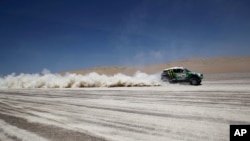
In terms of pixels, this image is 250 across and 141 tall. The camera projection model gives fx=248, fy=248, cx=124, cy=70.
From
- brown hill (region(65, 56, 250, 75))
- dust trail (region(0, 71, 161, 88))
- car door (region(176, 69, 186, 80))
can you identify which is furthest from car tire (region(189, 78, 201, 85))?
brown hill (region(65, 56, 250, 75))

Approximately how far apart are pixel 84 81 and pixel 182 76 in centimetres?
1486

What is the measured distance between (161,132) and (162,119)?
1659mm

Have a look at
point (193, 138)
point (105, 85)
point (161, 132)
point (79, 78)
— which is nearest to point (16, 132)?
point (161, 132)

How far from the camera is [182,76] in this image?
79.1ft

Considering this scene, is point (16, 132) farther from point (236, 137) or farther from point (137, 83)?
point (137, 83)

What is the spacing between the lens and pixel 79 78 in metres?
35.2

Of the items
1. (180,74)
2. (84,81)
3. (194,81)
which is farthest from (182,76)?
(84,81)

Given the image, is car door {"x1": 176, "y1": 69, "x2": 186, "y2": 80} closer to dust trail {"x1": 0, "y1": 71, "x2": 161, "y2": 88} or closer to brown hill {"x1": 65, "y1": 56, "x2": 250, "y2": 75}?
dust trail {"x1": 0, "y1": 71, "x2": 161, "y2": 88}

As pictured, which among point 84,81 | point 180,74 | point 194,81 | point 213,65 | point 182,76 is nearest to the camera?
point 194,81

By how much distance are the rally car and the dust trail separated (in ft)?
4.46

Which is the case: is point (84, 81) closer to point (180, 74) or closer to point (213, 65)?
point (180, 74)

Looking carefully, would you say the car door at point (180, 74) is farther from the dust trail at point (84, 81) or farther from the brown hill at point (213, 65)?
the brown hill at point (213, 65)

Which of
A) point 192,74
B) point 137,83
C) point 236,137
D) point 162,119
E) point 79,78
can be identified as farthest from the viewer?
point 79,78

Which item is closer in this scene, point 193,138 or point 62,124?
point 193,138
